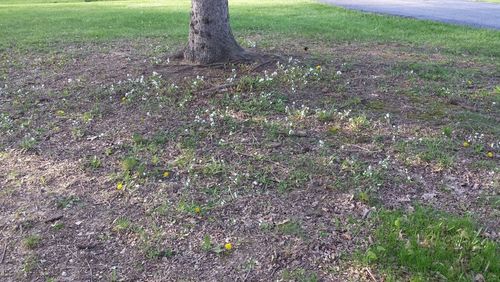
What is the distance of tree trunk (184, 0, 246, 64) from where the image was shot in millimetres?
6258

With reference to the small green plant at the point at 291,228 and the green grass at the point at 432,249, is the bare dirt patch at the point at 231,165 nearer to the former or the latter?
the small green plant at the point at 291,228

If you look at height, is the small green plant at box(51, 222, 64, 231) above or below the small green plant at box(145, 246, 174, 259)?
above

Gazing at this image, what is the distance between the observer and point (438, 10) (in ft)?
53.7

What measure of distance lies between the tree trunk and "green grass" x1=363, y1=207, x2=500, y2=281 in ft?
11.6

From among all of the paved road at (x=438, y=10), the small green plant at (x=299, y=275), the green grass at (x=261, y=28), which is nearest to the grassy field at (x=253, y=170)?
the small green plant at (x=299, y=275)

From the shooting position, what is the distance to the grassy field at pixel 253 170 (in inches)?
128

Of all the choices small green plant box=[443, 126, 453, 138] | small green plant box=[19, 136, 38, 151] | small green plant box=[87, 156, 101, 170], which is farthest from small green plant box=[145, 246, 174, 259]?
small green plant box=[443, 126, 453, 138]

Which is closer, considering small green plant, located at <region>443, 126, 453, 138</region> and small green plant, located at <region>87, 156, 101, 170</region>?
small green plant, located at <region>87, 156, 101, 170</region>

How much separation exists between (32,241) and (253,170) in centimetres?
166

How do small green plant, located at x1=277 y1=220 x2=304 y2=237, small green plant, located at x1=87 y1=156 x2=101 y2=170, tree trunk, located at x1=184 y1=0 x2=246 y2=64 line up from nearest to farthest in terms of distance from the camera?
1. small green plant, located at x1=277 y1=220 x2=304 y2=237
2. small green plant, located at x1=87 y1=156 x2=101 y2=170
3. tree trunk, located at x1=184 y1=0 x2=246 y2=64

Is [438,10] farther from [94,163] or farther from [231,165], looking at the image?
[94,163]

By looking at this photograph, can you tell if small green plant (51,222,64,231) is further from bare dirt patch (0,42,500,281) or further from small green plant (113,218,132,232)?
small green plant (113,218,132,232)

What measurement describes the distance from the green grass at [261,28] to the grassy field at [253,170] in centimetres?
236

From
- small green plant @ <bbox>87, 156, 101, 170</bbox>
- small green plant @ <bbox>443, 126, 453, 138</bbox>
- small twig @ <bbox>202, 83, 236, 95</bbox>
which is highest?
small twig @ <bbox>202, 83, 236, 95</bbox>
